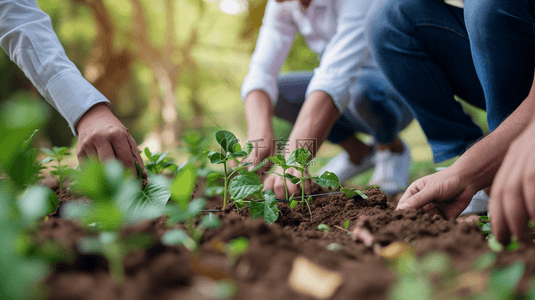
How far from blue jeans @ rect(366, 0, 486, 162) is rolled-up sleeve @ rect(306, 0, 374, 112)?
94 mm

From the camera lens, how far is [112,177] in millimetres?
387

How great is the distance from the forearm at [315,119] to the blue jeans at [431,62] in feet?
0.85

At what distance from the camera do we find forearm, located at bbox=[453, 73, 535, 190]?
0.67 m

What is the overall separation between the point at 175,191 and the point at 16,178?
23 centimetres

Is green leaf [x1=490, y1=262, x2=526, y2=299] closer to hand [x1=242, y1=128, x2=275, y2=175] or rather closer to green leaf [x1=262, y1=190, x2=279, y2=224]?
green leaf [x1=262, y1=190, x2=279, y2=224]

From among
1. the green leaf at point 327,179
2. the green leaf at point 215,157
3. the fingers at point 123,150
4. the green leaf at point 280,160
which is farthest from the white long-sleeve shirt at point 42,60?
the green leaf at point 327,179

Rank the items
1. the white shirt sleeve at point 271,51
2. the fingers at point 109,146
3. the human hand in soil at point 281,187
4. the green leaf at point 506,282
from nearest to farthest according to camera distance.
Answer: the green leaf at point 506,282 → the fingers at point 109,146 → the human hand in soil at point 281,187 → the white shirt sleeve at point 271,51

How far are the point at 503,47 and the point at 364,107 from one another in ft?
2.54

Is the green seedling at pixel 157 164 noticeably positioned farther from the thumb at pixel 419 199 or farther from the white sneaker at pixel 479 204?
the white sneaker at pixel 479 204

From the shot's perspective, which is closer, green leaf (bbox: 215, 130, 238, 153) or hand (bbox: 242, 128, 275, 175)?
green leaf (bbox: 215, 130, 238, 153)

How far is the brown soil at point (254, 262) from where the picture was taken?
1.12 feet

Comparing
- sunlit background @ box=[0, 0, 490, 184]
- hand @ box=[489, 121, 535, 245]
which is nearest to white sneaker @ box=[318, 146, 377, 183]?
hand @ box=[489, 121, 535, 245]

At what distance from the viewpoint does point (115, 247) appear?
0.38m

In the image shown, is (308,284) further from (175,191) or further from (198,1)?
(198,1)
